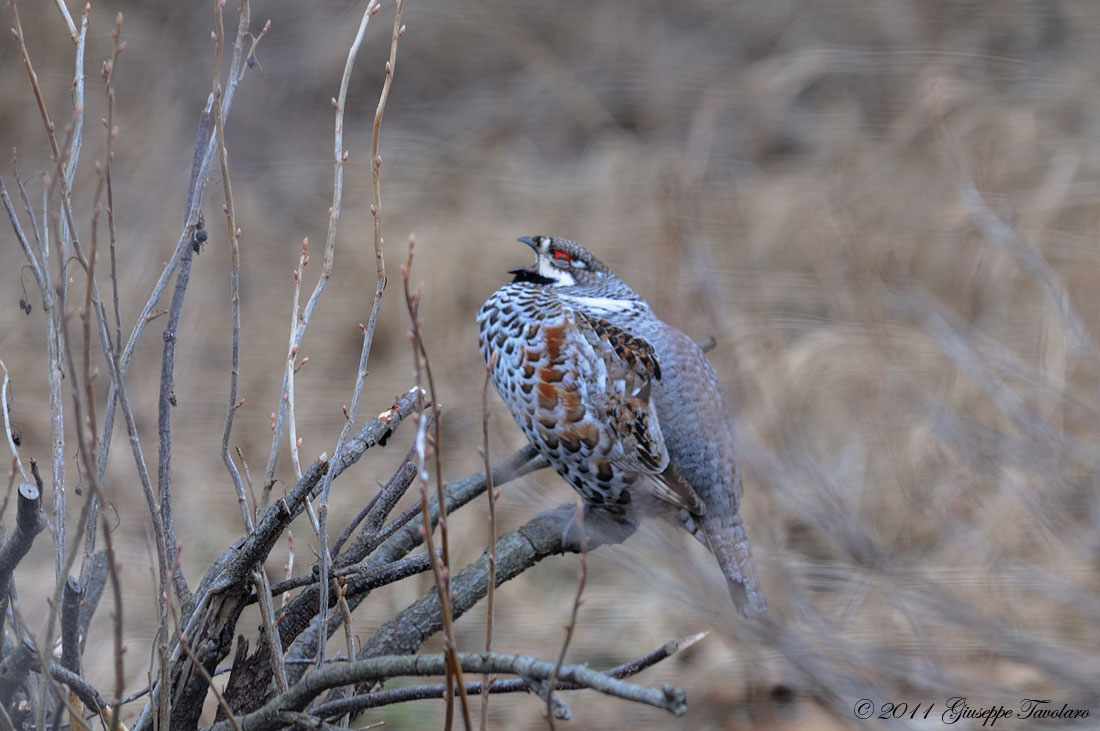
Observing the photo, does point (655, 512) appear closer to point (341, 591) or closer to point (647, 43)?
point (341, 591)

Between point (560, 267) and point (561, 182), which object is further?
point (561, 182)

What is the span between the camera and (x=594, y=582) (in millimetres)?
3373

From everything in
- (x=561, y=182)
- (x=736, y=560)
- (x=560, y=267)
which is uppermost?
(x=561, y=182)

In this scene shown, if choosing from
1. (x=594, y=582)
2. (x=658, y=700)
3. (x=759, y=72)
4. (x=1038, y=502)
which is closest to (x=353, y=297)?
(x=594, y=582)

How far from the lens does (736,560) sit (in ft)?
4.53

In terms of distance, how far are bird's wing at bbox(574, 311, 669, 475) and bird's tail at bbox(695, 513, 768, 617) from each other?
0.11m

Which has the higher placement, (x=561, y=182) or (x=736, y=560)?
(x=561, y=182)

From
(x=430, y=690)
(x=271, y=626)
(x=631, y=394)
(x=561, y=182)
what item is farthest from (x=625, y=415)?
(x=561, y=182)

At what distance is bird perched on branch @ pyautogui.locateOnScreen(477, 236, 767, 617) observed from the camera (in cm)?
144

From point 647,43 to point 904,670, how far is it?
318 cm

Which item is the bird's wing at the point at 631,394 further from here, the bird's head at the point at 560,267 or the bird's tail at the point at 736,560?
the bird's head at the point at 560,267

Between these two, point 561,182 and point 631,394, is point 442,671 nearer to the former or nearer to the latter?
point 631,394

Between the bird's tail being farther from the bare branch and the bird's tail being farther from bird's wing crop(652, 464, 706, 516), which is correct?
the bare branch

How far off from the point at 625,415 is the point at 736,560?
0.81ft
